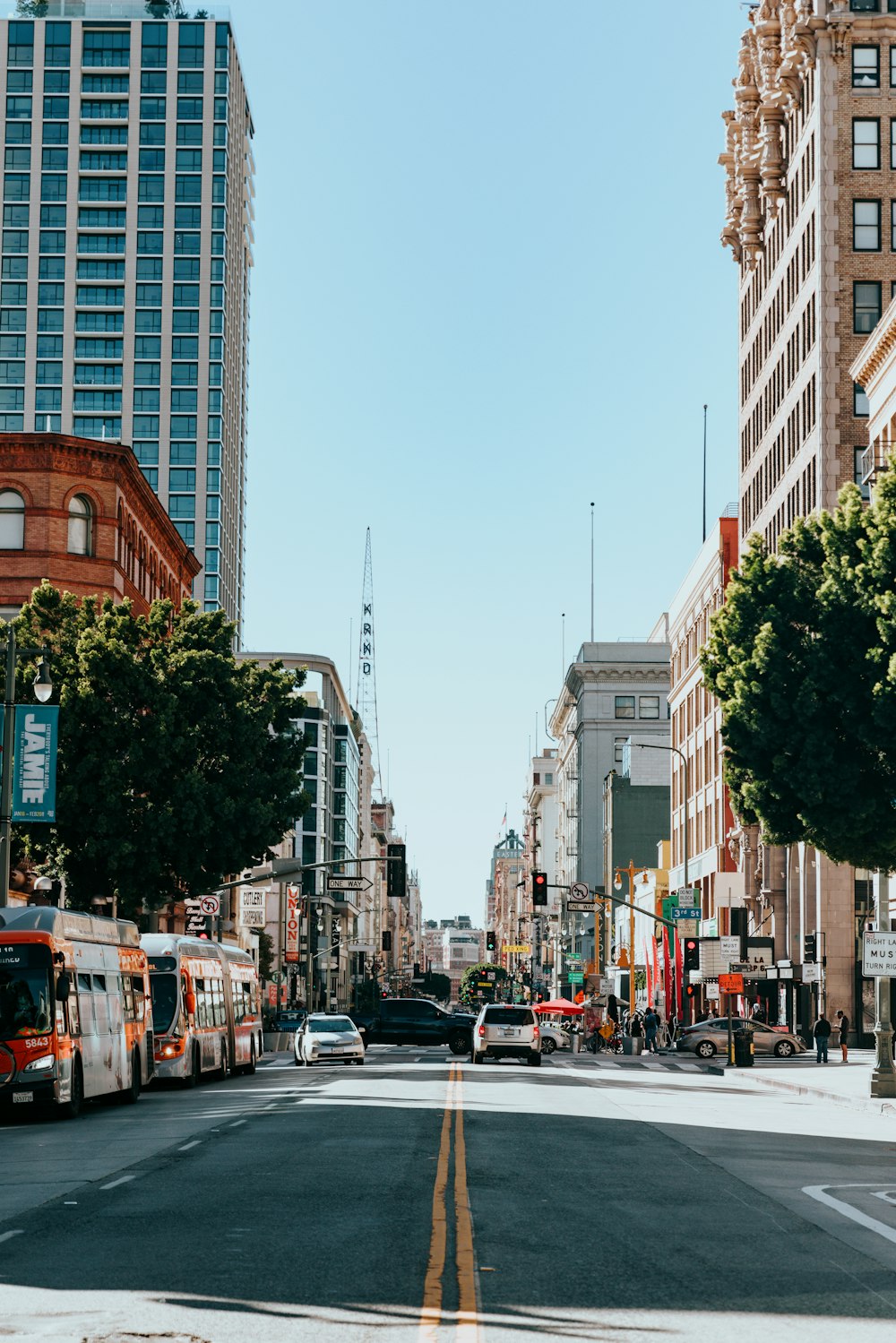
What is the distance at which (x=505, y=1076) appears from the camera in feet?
141

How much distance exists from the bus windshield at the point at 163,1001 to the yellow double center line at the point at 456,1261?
741 inches

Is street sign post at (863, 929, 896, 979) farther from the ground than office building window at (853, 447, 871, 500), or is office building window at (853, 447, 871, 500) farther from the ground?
office building window at (853, 447, 871, 500)

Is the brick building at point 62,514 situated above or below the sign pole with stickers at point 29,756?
above

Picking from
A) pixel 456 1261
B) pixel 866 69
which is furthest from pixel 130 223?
pixel 456 1261

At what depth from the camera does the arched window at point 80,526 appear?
67125 millimetres

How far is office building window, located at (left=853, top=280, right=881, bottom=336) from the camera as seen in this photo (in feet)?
220

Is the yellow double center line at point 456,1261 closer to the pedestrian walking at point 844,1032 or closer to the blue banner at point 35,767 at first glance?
the blue banner at point 35,767

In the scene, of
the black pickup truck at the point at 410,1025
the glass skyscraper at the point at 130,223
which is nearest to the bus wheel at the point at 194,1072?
the black pickup truck at the point at 410,1025

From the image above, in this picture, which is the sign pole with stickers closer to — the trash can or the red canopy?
the trash can

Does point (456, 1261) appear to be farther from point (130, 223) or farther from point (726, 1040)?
point (130, 223)

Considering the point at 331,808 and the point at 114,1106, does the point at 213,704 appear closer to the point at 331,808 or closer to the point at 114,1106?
the point at 114,1106

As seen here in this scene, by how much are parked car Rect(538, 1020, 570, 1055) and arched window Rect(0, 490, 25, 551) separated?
26064 mm

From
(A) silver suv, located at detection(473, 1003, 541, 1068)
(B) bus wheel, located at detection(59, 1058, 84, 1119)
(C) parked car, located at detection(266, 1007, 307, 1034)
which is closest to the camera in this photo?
(B) bus wheel, located at detection(59, 1058, 84, 1119)

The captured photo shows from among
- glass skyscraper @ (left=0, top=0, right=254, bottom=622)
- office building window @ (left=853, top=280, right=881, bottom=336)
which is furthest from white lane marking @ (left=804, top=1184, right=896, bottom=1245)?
glass skyscraper @ (left=0, top=0, right=254, bottom=622)
